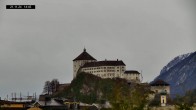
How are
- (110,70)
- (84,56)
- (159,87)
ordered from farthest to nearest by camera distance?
(84,56) → (110,70) → (159,87)

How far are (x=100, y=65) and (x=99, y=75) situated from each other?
1.89 meters

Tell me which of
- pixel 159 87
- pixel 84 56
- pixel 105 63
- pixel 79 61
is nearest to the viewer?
pixel 159 87

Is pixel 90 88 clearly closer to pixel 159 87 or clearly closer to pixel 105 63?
pixel 105 63

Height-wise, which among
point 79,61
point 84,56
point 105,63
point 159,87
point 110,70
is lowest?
point 159,87

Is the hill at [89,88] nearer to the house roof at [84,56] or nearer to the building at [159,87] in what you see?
the building at [159,87]

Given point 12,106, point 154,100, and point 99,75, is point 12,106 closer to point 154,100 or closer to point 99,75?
point 154,100

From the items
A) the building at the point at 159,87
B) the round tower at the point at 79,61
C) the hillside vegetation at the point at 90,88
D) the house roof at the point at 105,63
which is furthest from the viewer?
the round tower at the point at 79,61

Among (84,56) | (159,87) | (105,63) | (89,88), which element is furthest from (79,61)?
(159,87)

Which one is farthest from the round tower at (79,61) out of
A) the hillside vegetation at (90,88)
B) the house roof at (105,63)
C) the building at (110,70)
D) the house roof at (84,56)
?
the hillside vegetation at (90,88)

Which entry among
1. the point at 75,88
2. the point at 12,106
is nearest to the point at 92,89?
the point at 75,88

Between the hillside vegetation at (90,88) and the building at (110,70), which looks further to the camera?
the building at (110,70)

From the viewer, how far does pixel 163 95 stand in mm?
89938

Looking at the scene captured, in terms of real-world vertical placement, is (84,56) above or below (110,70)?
above

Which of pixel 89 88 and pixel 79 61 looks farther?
pixel 79 61
